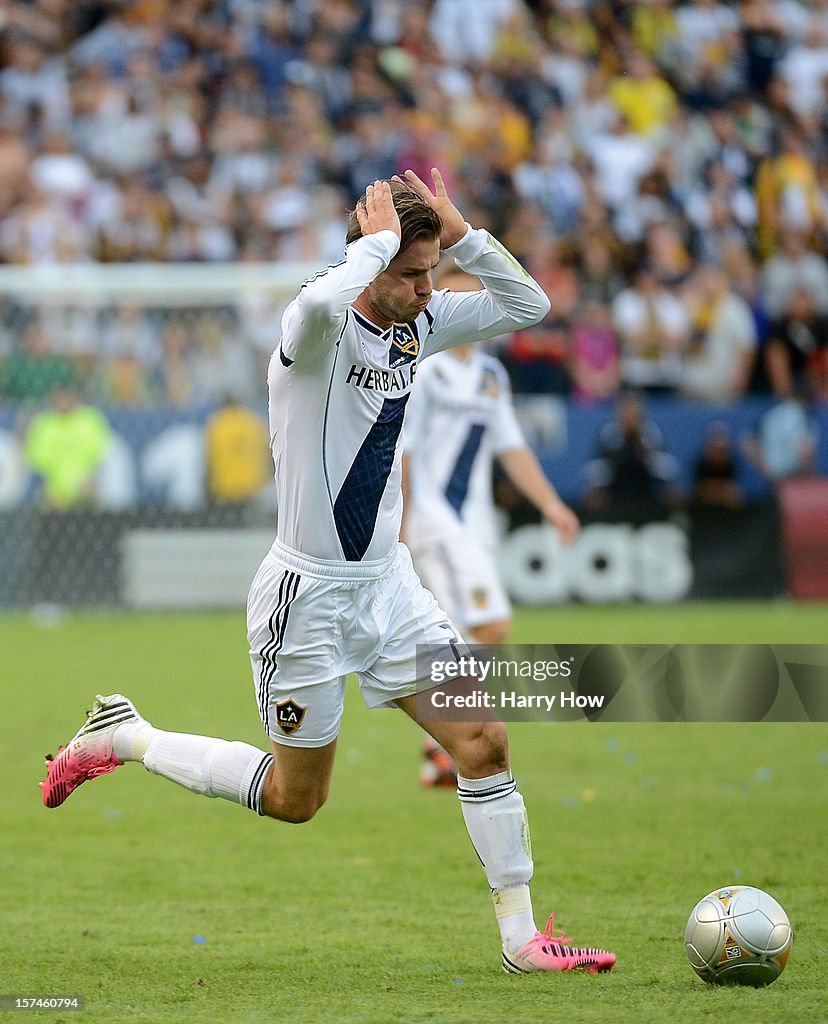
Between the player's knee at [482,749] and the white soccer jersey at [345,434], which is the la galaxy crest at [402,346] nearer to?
the white soccer jersey at [345,434]

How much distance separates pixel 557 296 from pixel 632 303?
2.92 ft

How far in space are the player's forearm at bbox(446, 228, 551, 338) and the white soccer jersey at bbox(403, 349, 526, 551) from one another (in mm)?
3231

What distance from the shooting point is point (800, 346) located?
18344mm

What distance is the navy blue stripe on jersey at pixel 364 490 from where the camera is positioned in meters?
5.07

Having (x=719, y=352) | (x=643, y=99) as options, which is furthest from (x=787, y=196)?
(x=719, y=352)

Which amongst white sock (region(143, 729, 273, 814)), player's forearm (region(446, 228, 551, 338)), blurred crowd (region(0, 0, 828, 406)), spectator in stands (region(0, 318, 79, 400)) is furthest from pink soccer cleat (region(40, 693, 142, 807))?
spectator in stands (region(0, 318, 79, 400))

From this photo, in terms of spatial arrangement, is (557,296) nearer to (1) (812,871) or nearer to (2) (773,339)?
(2) (773,339)

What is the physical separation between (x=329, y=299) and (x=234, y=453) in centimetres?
1185

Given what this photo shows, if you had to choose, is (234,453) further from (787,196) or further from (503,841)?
(503,841)

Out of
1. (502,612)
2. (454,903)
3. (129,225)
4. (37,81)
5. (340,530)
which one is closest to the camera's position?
(340,530)

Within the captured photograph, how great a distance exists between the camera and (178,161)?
61.3 ft

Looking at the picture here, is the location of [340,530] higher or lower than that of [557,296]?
higher

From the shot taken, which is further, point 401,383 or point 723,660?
point 723,660

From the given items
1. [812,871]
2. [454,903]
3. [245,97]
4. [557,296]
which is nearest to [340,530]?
[454,903]
